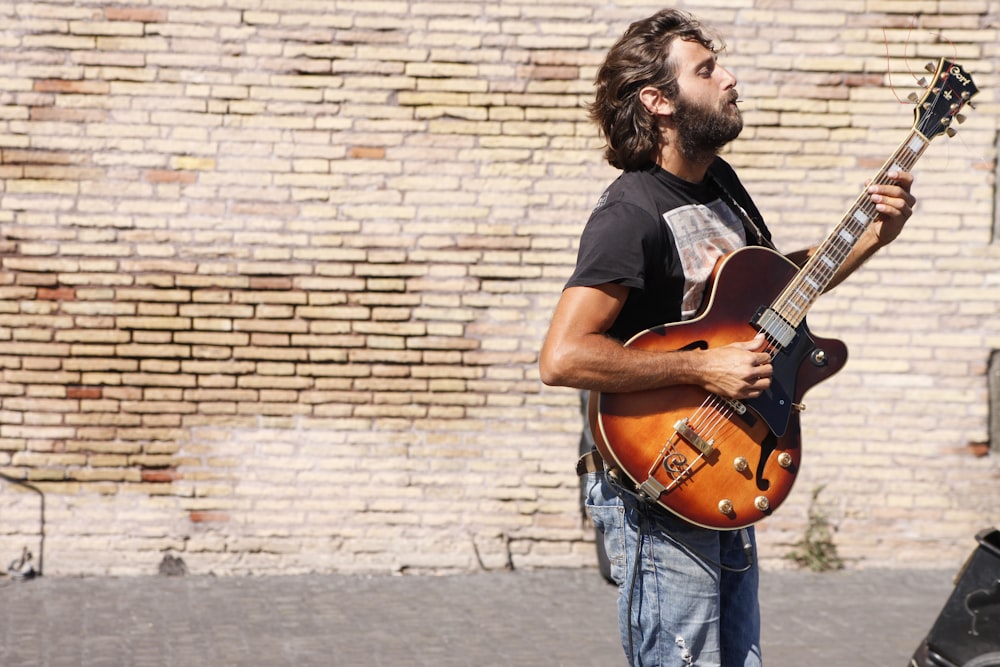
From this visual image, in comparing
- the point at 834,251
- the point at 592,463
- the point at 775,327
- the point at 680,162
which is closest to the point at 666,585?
the point at 592,463

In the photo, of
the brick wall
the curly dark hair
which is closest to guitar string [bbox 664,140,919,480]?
the curly dark hair

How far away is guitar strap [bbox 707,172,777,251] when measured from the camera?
324 centimetres

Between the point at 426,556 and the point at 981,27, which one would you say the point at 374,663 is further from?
the point at 981,27

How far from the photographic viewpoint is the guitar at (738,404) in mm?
2920

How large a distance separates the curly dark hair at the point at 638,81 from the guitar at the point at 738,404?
388mm

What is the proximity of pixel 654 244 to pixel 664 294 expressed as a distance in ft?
0.48

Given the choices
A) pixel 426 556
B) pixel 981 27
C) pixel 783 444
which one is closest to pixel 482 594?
pixel 426 556

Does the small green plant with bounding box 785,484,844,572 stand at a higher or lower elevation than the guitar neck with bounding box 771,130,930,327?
lower

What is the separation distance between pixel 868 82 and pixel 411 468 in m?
3.34

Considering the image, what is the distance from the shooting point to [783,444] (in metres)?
3.08

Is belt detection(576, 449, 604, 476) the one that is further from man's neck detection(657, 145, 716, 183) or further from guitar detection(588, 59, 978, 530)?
man's neck detection(657, 145, 716, 183)

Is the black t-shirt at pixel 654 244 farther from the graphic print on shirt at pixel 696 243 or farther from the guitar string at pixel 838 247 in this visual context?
the guitar string at pixel 838 247

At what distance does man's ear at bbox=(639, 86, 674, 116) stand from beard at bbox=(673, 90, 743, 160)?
0.02 metres

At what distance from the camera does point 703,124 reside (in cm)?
304
